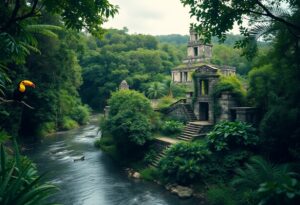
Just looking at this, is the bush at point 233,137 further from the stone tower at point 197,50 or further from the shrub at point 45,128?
the stone tower at point 197,50

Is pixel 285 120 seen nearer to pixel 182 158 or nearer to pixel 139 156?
pixel 182 158

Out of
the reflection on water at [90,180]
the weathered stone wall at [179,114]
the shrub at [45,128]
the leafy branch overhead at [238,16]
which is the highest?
the leafy branch overhead at [238,16]

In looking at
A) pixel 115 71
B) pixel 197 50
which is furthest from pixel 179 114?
pixel 115 71

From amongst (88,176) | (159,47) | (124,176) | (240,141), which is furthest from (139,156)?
(159,47)

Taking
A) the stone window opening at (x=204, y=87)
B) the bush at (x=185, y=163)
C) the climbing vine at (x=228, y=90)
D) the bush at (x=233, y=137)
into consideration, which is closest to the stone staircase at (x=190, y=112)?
the stone window opening at (x=204, y=87)

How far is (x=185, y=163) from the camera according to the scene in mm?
16766

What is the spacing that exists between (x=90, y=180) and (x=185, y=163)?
667 cm

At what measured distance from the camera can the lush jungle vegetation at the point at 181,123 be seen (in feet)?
28.3

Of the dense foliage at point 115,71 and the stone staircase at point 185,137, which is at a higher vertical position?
the dense foliage at point 115,71

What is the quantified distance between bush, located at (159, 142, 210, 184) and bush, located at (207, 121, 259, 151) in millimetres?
757

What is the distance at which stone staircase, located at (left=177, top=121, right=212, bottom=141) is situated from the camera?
2077 cm

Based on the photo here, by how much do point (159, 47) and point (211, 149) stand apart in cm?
6211

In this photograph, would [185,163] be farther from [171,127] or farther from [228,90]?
[228,90]

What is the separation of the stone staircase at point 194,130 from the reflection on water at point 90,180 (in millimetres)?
4821
